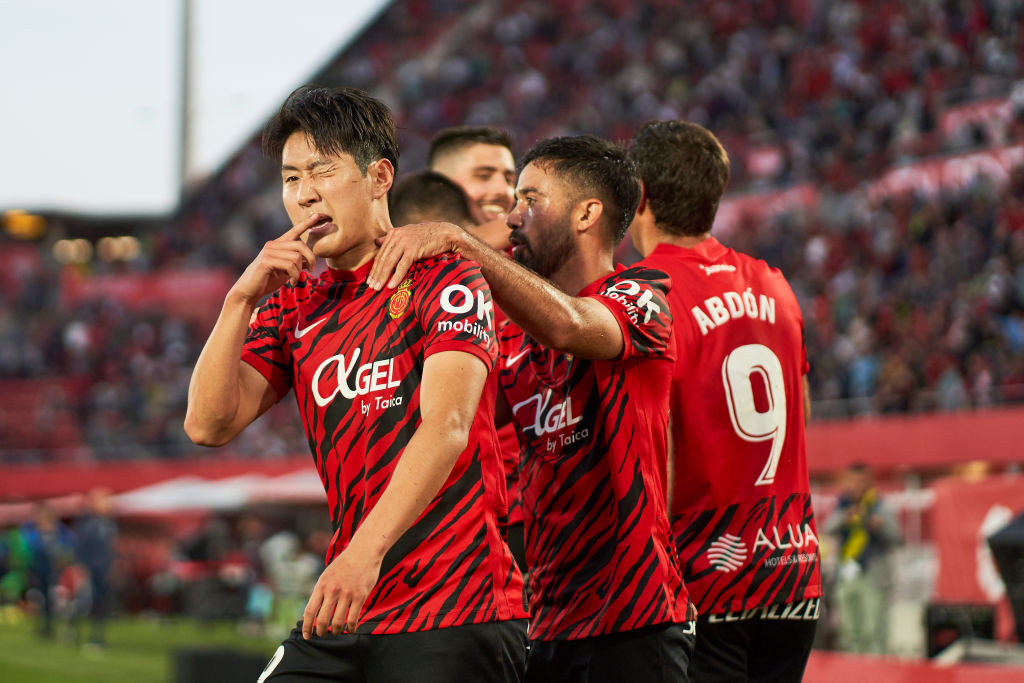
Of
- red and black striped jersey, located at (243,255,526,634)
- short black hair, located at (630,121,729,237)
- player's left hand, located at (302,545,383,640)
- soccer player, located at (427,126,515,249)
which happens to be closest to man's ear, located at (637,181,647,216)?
short black hair, located at (630,121,729,237)

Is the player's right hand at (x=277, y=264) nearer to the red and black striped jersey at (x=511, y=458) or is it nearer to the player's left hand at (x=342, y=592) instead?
the player's left hand at (x=342, y=592)

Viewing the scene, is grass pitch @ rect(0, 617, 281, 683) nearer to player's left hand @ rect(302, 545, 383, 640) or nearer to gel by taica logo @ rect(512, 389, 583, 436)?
gel by taica logo @ rect(512, 389, 583, 436)

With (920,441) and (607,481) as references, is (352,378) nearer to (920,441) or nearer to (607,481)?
Result: (607,481)

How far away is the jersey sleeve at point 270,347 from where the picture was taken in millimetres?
3338

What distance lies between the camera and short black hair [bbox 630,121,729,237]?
4.27 meters

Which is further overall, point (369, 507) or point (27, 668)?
point (27, 668)

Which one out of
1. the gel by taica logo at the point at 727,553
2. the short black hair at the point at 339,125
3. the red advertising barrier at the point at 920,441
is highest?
the short black hair at the point at 339,125

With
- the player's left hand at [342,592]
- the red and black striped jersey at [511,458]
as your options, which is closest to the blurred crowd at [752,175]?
the red and black striped jersey at [511,458]

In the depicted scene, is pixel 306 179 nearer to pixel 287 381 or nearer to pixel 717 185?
pixel 287 381

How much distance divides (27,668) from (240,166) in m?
30.4

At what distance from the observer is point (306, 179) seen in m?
3.22

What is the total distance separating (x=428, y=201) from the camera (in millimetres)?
4637

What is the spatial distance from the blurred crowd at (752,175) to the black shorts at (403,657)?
14.0 meters

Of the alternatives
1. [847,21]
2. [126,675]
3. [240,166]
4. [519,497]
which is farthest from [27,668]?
[240,166]
